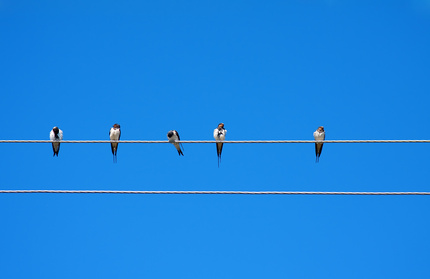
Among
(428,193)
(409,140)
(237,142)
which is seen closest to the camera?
(428,193)

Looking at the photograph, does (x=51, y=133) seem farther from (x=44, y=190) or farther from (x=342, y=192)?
(x=342, y=192)

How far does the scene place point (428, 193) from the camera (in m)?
7.68

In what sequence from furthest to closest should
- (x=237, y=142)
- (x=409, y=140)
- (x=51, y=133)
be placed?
1. (x=51, y=133)
2. (x=237, y=142)
3. (x=409, y=140)

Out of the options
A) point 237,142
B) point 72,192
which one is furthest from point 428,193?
point 72,192

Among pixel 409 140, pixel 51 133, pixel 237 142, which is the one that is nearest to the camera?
pixel 409 140

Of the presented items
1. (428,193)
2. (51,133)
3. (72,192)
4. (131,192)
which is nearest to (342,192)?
(428,193)

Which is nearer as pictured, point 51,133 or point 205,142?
point 205,142

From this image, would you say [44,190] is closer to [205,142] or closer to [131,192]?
[131,192]

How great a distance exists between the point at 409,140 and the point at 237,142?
2.29m

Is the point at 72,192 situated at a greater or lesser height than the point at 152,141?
lesser

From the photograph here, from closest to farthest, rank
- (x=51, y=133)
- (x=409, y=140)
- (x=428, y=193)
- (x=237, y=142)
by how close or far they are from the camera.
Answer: (x=428, y=193), (x=409, y=140), (x=237, y=142), (x=51, y=133)

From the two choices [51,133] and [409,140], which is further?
[51,133]

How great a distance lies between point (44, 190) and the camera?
7.85m

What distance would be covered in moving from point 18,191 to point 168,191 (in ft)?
6.14
